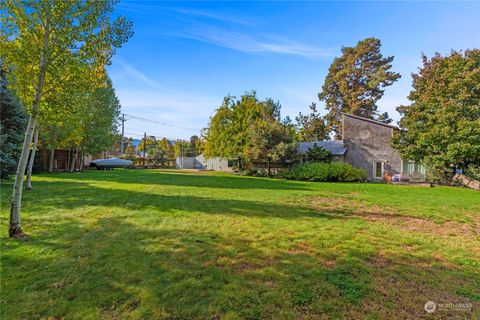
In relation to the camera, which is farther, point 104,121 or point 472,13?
point 104,121

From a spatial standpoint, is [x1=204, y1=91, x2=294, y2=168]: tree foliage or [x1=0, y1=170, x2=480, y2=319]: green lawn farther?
[x1=204, y1=91, x2=294, y2=168]: tree foliage

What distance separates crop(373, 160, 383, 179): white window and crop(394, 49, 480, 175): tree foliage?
202 centimetres

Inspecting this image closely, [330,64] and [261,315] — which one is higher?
[330,64]

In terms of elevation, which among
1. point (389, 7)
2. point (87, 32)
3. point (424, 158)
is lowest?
point (424, 158)

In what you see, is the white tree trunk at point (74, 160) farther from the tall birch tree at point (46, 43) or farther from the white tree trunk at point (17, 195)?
the white tree trunk at point (17, 195)

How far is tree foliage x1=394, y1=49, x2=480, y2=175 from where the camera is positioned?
1531cm

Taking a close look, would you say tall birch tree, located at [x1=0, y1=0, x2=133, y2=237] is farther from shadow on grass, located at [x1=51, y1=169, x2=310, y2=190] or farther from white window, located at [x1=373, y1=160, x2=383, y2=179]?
white window, located at [x1=373, y1=160, x2=383, y2=179]

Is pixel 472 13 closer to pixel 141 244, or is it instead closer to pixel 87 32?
pixel 87 32

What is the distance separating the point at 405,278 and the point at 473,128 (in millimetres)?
17770

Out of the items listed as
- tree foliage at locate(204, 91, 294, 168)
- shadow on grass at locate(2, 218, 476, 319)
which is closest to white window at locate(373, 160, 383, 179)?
tree foliage at locate(204, 91, 294, 168)

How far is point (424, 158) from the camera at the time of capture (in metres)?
17.1

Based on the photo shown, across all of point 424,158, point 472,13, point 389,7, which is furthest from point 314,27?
point 424,158

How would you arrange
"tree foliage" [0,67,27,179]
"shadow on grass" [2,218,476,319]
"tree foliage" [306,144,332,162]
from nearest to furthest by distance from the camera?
Result: "shadow on grass" [2,218,476,319] < "tree foliage" [0,67,27,179] < "tree foliage" [306,144,332,162]

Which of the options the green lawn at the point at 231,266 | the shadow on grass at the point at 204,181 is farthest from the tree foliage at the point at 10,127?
the green lawn at the point at 231,266
